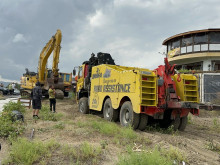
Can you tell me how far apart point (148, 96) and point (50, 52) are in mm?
13737

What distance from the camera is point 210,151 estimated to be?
5445 millimetres

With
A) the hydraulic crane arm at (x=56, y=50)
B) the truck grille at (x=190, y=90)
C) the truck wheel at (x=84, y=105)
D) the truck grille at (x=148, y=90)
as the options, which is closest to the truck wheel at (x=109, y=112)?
the truck grille at (x=148, y=90)

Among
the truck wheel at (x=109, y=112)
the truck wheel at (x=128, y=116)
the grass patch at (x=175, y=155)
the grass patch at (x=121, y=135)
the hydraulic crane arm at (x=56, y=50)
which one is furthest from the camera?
the hydraulic crane arm at (x=56, y=50)

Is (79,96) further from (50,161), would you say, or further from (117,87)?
(50,161)

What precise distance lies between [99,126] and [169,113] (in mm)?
2675

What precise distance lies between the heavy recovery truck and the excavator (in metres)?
9.12

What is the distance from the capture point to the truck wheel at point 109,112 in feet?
28.4

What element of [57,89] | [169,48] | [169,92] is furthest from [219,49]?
[169,92]

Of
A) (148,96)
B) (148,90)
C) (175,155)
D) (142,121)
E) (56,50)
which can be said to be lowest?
(175,155)

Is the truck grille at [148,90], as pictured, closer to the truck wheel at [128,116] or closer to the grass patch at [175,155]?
the truck wheel at [128,116]

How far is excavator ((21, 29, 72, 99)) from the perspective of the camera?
691 inches

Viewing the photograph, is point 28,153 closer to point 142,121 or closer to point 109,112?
point 142,121

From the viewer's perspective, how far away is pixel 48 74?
66.2 feet

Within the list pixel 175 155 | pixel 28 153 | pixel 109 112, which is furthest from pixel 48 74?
pixel 175 155
